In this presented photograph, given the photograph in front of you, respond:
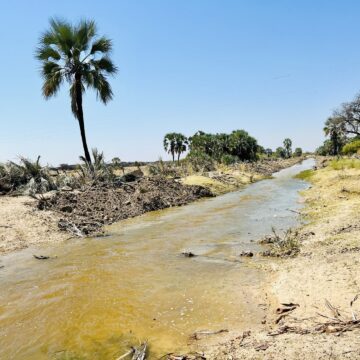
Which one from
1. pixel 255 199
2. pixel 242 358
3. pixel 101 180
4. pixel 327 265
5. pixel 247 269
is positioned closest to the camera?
pixel 242 358

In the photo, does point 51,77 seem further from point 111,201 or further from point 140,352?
point 140,352

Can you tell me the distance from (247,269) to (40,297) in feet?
13.6

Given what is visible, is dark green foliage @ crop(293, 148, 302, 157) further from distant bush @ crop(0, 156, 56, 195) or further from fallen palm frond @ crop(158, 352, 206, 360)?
fallen palm frond @ crop(158, 352, 206, 360)

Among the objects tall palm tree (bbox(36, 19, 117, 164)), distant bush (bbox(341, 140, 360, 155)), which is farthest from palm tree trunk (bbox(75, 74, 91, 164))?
distant bush (bbox(341, 140, 360, 155))

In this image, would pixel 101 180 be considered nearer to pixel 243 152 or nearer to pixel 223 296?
pixel 223 296

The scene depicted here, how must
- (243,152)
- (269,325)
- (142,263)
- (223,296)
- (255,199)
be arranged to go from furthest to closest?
(243,152) → (255,199) → (142,263) → (223,296) → (269,325)

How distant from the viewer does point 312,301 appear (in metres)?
5.65

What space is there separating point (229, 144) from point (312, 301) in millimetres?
79831

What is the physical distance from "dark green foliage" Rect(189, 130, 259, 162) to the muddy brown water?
6522 cm

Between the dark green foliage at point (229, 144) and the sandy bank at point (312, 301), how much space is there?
66.9 metres

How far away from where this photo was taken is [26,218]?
1322 cm

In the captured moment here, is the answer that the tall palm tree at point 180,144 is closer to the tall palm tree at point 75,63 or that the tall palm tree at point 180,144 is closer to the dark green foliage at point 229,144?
the dark green foliage at point 229,144

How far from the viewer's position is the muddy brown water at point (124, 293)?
5.39m

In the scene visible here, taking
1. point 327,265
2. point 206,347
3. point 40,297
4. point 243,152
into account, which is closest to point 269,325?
point 206,347
